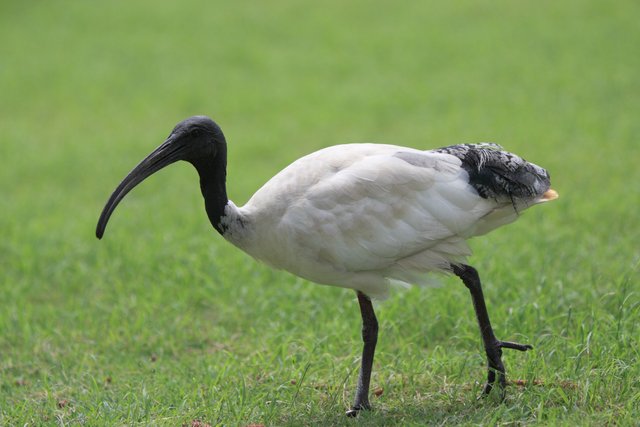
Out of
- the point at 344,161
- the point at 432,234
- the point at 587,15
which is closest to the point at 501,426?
the point at 432,234

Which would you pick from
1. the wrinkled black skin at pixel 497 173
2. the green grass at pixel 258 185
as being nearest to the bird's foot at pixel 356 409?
the green grass at pixel 258 185

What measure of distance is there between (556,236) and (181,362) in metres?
3.28

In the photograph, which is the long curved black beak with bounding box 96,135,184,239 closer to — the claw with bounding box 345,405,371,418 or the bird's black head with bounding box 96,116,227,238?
the bird's black head with bounding box 96,116,227,238

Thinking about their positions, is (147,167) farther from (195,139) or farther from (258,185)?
(258,185)

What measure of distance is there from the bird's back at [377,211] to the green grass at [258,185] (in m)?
0.76

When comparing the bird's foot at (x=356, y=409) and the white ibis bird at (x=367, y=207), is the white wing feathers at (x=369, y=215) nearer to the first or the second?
the white ibis bird at (x=367, y=207)

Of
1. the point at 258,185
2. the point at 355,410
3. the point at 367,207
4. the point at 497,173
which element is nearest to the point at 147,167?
the point at 367,207

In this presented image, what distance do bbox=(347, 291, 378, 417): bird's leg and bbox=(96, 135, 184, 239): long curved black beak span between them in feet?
4.01

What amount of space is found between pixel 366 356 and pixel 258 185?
4981 millimetres

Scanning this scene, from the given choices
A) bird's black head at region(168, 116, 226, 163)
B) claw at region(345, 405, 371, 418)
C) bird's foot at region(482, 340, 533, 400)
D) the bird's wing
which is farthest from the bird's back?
claw at region(345, 405, 371, 418)

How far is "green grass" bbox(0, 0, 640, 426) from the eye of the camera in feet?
16.4

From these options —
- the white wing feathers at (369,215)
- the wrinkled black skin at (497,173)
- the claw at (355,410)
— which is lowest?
the claw at (355,410)

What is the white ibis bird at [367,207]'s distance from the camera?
15.1ft

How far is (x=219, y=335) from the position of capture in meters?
6.24
